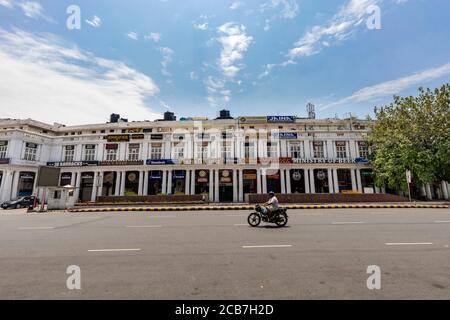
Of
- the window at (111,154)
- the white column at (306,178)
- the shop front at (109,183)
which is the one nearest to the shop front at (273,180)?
the white column at (306,178)

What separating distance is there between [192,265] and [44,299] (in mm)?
2637

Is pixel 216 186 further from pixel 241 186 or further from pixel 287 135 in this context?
pixel 287 135

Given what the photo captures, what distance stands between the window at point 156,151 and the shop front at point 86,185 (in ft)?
32.6

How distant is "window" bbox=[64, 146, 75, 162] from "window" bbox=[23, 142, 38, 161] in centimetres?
389

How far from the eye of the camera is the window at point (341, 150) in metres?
34.9

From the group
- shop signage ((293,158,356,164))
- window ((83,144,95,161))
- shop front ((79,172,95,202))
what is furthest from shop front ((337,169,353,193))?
window ((83,144,95,161))

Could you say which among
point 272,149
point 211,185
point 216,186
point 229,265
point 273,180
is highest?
point 272,149

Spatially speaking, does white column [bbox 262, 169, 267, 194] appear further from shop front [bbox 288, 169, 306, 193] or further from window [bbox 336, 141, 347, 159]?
window [bbox 336, 141, 347, 159]

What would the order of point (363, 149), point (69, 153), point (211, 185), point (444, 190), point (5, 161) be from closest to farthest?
point (5, 161)
point (444, 190)
point (211, 185)
point (363, 149)
point (69, 153)

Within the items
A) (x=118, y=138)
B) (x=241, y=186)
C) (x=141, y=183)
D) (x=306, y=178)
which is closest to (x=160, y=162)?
(x=141, y=183)

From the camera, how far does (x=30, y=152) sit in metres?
34.2

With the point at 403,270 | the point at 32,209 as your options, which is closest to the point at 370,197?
the point at 403,270

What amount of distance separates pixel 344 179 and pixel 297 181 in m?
7.17
